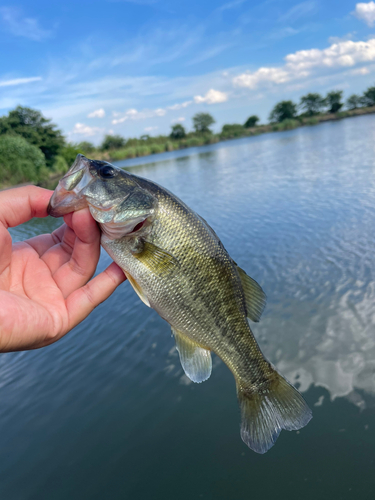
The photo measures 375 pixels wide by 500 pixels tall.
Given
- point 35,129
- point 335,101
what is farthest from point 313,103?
point 35,129

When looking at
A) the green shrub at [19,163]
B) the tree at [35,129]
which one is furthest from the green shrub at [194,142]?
the green shrub at [19,163]

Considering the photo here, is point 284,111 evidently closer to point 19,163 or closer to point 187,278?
point 19,163

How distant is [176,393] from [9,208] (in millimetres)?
4539

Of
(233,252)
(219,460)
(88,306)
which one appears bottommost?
(219,460)

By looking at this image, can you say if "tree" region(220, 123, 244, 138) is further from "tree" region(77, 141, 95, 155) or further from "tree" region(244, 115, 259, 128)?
"tree" region(77, 141, 95, 155)

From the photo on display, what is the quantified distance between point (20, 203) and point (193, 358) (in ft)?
6.42

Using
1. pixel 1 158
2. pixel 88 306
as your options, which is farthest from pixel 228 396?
pixel 1 158

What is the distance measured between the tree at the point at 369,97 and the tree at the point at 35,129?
95.3m

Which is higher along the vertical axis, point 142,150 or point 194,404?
point 142,150

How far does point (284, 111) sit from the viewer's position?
11494 cm

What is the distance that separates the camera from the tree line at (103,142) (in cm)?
4294

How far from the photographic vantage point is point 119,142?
97.8m

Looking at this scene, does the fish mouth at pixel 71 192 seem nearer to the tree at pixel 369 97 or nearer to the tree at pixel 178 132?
the tree at pixel 178 132

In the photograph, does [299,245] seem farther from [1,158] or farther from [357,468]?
[1,158]
